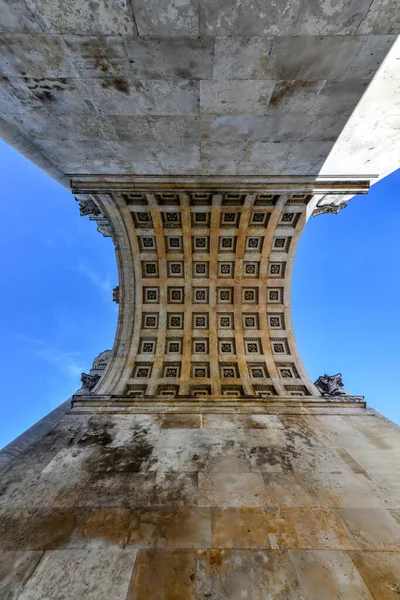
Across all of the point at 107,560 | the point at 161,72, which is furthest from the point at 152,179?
the point at 107,560

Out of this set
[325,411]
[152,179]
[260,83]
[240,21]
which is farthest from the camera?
[325,411]

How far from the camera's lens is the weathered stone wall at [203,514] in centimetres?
445

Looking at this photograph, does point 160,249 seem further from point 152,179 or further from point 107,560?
point 107,560

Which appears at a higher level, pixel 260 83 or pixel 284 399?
pixel 260 83

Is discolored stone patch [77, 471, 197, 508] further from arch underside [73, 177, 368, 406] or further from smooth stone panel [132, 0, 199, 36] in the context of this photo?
smooth stone panel [132, 0, 199, 36]

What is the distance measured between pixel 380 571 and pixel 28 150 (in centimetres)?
1239

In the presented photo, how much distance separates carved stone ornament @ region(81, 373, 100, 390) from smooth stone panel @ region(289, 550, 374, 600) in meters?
10.2

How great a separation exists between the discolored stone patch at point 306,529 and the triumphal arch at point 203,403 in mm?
36

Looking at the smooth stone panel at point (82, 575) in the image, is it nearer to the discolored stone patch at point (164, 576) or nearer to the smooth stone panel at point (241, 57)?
the discolored stone patch at point (164, 576)

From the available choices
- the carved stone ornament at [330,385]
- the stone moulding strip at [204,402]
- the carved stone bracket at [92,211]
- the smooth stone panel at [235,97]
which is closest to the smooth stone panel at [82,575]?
the stone moulding strip at [204,402]

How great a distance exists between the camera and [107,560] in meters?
4.77

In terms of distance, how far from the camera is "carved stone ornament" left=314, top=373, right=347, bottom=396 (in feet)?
38.7

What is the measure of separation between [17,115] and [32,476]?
29.8 ft

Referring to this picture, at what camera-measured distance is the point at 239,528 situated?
5.30 m
